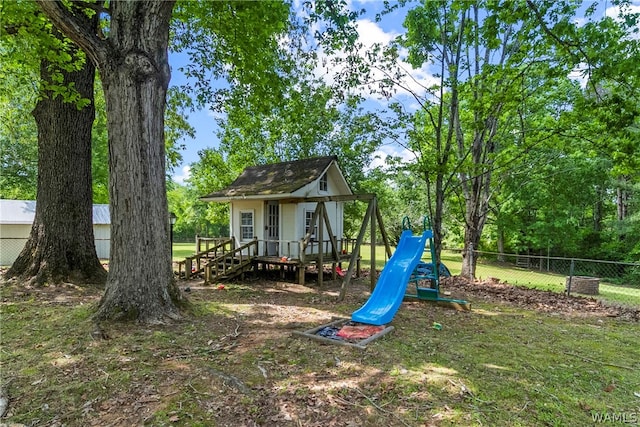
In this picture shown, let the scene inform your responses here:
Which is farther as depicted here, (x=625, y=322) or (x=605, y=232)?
(x=605, y=232)

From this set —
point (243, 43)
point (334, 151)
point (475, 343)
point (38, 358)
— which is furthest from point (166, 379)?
point (334, 151)

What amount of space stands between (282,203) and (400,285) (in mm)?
6904

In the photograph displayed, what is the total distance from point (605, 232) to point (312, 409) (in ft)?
90.7

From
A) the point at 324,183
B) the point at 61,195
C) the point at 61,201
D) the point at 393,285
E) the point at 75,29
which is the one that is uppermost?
the point at 75,29

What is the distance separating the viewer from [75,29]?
4820 millimetres

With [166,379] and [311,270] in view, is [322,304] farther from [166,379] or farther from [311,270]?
[311,270]

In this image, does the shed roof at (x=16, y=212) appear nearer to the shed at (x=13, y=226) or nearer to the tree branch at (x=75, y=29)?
the shed at (x=13, y=226)

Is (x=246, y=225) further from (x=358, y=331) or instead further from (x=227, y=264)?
(x=358, y=331)

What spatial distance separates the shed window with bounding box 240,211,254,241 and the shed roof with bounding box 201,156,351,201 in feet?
3.32

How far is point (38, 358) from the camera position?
3912 mm

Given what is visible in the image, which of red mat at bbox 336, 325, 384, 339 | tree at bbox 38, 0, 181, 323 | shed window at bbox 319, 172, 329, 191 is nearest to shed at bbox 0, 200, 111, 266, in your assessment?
shed window at bbox 319, 172, 329, 191

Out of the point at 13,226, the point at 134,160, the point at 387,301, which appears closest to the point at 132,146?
the point at 134,160

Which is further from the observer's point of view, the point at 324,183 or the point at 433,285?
the point at 324,183

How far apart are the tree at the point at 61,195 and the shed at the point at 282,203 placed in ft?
17.3
